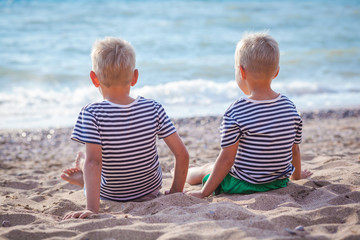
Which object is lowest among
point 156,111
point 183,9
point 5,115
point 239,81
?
point 5,115

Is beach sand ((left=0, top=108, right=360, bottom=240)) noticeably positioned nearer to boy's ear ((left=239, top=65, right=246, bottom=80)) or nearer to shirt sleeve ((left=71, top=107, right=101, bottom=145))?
shirt sleeve ((left=71, top=107, right=101, bottom=145))

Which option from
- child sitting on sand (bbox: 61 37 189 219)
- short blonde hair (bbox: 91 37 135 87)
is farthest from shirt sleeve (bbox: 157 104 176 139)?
short blonde hair (bbox: 91 37 135 87)

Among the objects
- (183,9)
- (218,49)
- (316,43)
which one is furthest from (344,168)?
(183,9)

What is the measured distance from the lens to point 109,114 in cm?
268

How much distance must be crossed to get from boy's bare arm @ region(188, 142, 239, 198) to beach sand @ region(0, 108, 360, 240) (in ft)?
0.25

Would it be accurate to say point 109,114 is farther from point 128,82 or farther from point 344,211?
point 344,211

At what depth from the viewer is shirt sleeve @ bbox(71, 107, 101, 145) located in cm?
262

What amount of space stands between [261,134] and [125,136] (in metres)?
0.92

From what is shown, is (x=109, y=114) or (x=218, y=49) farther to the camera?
(x=218, y=49)

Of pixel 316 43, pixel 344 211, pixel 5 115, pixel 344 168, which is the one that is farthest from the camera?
pixel 316 43

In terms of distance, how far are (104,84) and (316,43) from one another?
11618 mm

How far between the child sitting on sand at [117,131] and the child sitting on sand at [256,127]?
0.33 m

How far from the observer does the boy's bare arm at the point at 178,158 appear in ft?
9.44

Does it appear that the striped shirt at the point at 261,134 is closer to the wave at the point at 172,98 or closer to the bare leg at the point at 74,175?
the bare leg at the point at 74,175
